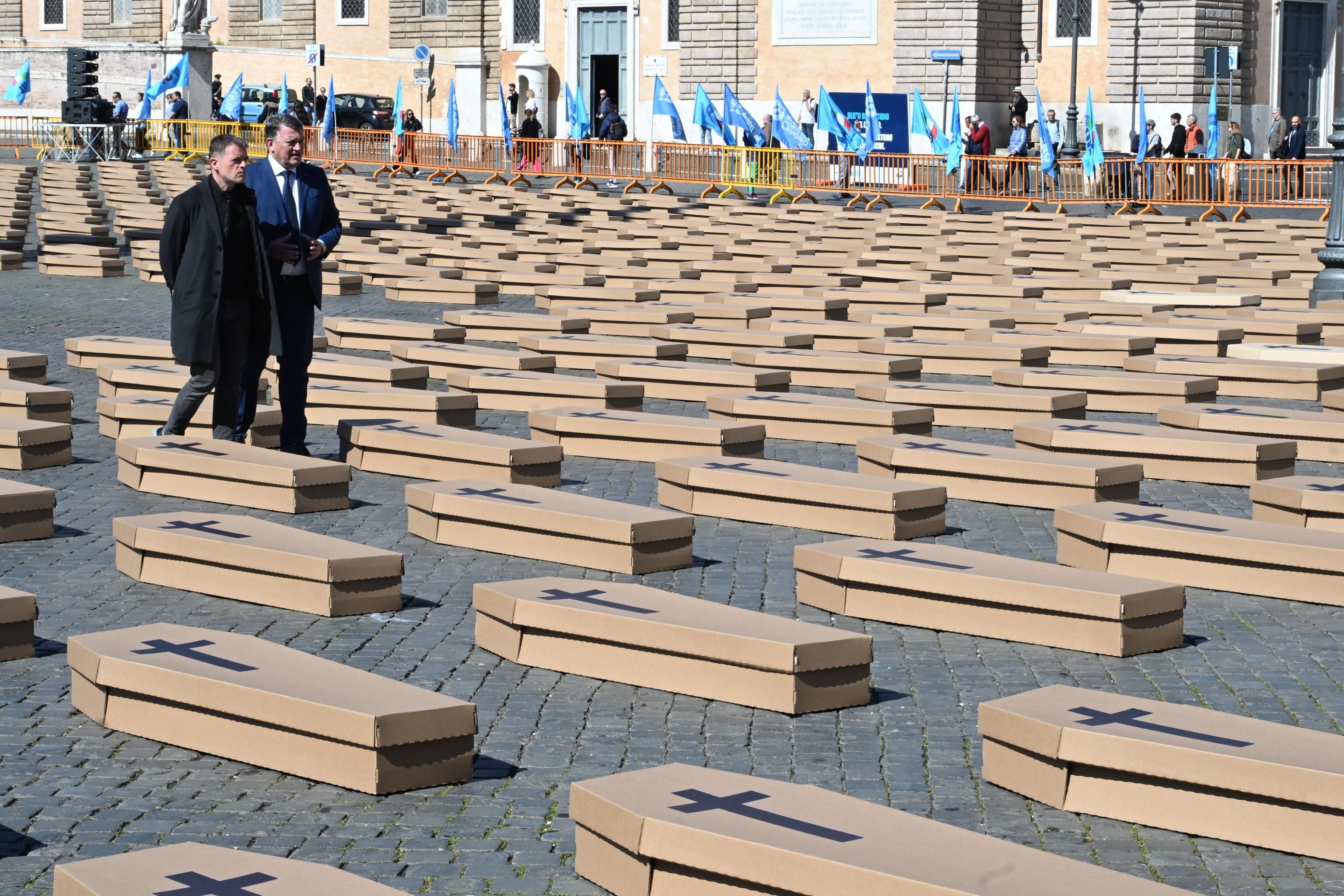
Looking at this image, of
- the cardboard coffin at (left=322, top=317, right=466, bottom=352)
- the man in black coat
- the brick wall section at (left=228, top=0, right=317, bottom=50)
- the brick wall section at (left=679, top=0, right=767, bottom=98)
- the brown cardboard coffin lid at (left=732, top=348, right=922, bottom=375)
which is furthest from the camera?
the brick wall section at (left=228, top=0, right=317, bottom=50)

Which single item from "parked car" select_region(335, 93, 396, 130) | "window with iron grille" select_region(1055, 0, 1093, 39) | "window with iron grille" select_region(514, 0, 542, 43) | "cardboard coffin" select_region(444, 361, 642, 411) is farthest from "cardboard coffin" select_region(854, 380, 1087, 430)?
"window with iron grille" select_region(514, 0, 542, 43)

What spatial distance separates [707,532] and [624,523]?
1.09 m

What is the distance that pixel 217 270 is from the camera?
32.8ft

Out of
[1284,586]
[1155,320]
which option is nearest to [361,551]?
[1284,586]

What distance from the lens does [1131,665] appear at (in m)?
7.12

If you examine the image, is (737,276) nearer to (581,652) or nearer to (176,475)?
(176,475)

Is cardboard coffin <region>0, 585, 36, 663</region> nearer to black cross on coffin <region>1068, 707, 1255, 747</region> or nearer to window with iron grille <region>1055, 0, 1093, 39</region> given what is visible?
black cross on coffin <region>1068, 707, 1255, 747</region>

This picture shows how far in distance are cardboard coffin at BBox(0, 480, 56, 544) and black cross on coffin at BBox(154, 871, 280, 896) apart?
486 centimetres

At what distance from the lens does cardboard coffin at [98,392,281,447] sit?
443 inches

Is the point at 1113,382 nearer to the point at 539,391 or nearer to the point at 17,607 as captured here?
the point at 539,391

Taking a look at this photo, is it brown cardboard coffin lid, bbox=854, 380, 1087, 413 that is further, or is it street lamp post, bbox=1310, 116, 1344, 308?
street lamp post, bbox=1310, 116, 1344, 308

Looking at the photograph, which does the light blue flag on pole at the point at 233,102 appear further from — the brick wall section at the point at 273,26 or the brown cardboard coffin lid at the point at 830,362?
the brown cardboard coffin lid at the point at 830,362

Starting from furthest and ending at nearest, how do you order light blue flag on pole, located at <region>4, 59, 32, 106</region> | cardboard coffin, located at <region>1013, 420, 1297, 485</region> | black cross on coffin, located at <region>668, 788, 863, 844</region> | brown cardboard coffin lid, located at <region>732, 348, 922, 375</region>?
light blue flag on pole, located at <region>4, 59, 32, 106</region> → brown cardboard coffin lid, located at <region>732, 348, 922, 375</region> → cardboard coffin, located at <region>1013, 420, 1297, 485</region> → black cross on coffin, located at <region>668, 788, 863, 844</region>

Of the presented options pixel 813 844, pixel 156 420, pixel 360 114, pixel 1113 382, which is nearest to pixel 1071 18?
pixel 360 114
